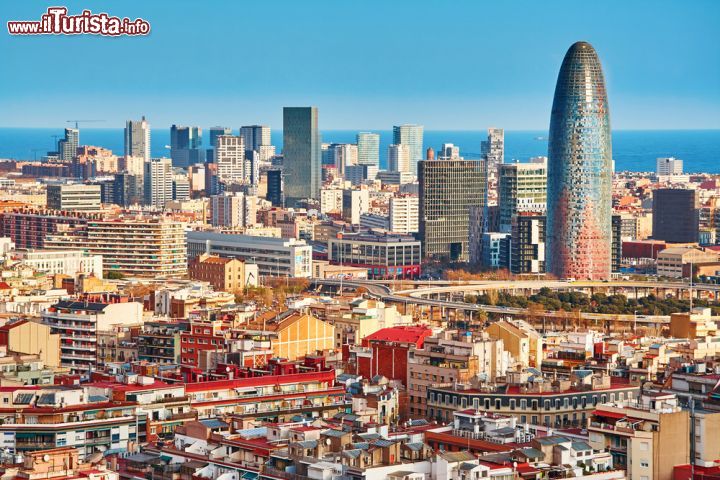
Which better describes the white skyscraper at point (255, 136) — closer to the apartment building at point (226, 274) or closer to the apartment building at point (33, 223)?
the apartment building at point (33, 223)

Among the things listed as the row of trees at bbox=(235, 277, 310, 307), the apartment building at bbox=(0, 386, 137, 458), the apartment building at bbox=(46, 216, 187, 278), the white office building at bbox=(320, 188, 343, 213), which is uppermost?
the white office building at bbox=(320, 188, 343, 213)

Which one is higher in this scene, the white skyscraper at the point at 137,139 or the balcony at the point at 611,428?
the white skyscraper at the point at 137,139

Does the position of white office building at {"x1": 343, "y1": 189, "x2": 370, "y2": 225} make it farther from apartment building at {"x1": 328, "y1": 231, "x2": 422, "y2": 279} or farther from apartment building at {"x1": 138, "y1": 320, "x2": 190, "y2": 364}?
apartment building at {"x1": 138, "y1": 320, "x2": 190, "y2": 364}

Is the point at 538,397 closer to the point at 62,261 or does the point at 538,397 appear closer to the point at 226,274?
the point at 226,274

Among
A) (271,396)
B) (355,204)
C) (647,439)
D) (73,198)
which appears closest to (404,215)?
(355,204)

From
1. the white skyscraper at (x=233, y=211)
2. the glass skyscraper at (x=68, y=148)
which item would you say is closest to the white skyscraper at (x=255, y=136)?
the glass skyscraper at (x=68, y=148)

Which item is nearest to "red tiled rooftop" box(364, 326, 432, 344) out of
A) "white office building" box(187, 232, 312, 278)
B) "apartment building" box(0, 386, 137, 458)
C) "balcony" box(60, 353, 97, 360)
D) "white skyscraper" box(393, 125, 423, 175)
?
"balcony" box(60, 353, 97, 360)

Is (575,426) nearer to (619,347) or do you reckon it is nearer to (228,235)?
(619,347)
